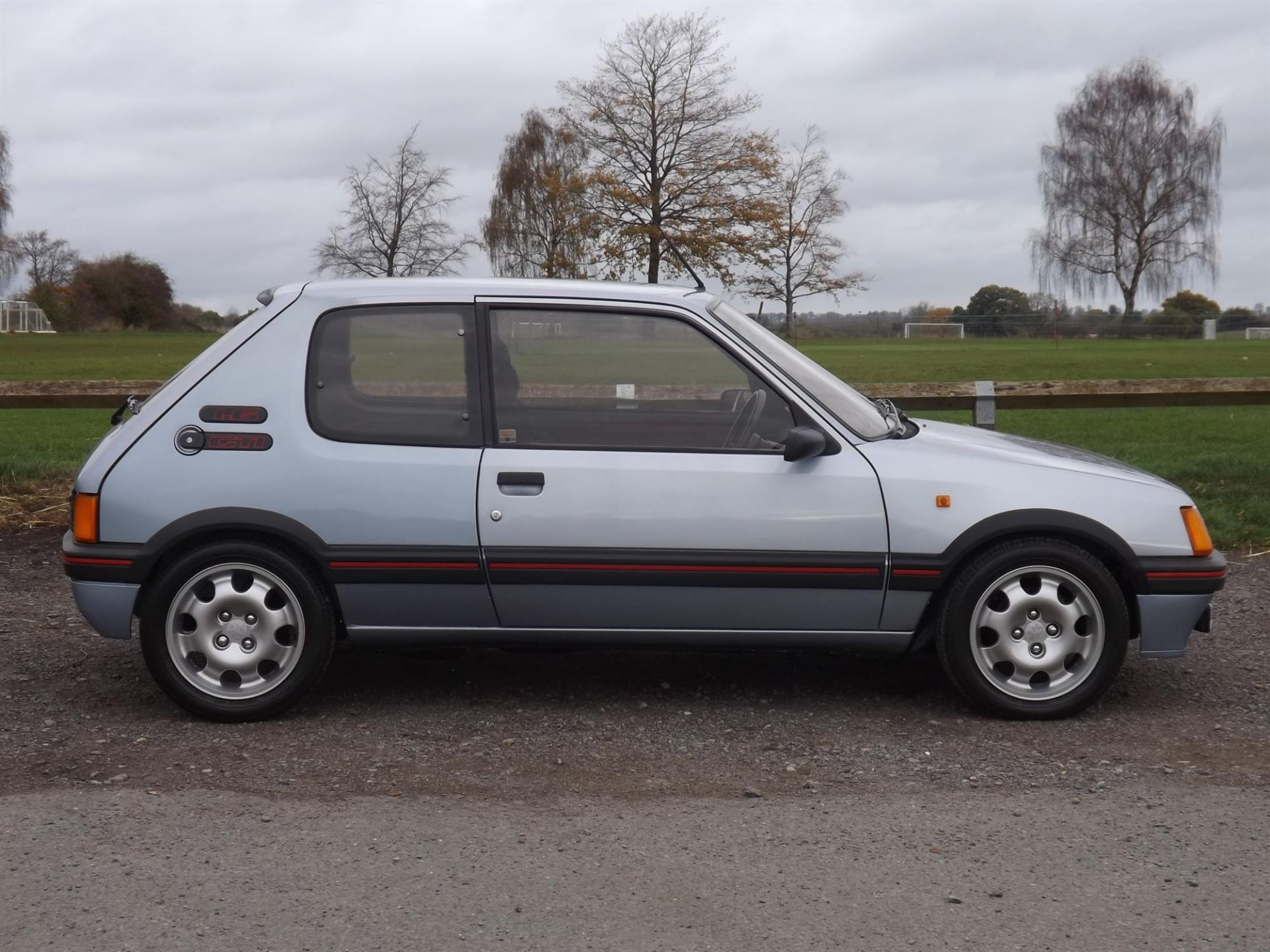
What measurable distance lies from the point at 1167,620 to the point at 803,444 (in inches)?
57.0

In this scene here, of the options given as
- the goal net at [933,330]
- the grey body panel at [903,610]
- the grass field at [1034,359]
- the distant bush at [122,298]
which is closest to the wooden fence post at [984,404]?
the grey body panel at [903,610]

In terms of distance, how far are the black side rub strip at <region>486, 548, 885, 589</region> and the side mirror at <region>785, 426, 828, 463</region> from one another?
0.34 metres

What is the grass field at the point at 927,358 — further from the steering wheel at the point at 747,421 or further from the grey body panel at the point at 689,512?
the grey body panel at the point at 689,512

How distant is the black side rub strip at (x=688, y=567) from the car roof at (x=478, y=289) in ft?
3.11

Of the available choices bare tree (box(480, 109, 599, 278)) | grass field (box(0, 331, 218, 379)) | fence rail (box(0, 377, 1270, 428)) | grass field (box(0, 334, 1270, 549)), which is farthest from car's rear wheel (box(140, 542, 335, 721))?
bare tree (box(480, 109, 599, 278))

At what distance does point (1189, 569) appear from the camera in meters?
4.84

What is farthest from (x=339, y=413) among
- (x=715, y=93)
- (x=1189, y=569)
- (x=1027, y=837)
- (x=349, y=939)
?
(x=715, y=93)

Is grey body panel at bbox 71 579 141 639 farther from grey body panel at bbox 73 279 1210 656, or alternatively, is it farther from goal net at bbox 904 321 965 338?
goal net at bbox 904 321 965 338

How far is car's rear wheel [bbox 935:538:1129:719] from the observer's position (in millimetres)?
4809

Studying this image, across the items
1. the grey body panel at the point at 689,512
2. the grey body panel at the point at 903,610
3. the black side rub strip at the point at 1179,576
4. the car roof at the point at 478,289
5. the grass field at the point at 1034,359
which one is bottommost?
the grey body panel at the point at 903,610

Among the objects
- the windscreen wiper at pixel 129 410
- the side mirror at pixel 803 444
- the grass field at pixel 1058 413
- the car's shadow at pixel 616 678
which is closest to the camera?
the side mirror at pixel 803 444

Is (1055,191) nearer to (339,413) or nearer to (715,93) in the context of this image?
(715,93)

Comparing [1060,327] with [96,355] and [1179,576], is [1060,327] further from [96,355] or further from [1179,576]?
[1179,576]

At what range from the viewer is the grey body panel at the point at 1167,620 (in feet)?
16.0
